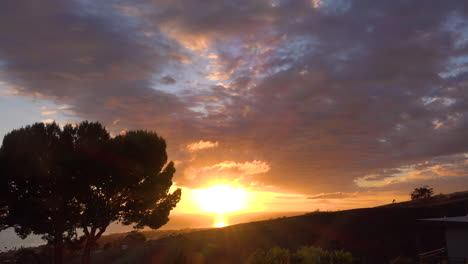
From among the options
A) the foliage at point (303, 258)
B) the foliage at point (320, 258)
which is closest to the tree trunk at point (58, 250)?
the foliage at point (303, 258)

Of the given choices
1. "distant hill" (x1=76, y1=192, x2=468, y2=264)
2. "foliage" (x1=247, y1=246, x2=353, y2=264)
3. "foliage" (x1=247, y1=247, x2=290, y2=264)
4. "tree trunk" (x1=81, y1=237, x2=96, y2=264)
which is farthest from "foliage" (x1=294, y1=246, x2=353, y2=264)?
"tree trunk" (x1=81, y1=237, x2=96, y2=264)

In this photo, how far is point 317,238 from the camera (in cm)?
3934

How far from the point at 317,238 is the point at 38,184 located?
27197mm

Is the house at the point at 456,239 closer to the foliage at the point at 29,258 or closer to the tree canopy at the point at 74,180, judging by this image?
the tree canopy at the point at 74,180

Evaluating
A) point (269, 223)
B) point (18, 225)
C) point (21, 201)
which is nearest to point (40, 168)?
point (21, 201)

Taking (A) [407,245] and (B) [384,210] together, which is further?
(B) [384,210]

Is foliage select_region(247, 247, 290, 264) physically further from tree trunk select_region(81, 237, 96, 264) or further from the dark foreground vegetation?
tree trunk select_region(81, 237, 96, 264)

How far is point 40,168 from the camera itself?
1085 inches

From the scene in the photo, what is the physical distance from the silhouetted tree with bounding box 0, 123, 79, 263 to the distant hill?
674cm

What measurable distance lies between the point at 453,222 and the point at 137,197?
22960 millimetres

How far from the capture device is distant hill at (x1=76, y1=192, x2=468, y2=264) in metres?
33.3

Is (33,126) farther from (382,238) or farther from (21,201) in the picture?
(382,238)

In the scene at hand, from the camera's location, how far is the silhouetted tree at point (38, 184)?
27344mm

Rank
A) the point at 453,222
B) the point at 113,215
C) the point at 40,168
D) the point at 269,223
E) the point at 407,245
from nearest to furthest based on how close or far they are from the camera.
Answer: the point at 453,222
the point at 40,168
the point at 113,215
the point at 407,245
the point at 269,223
